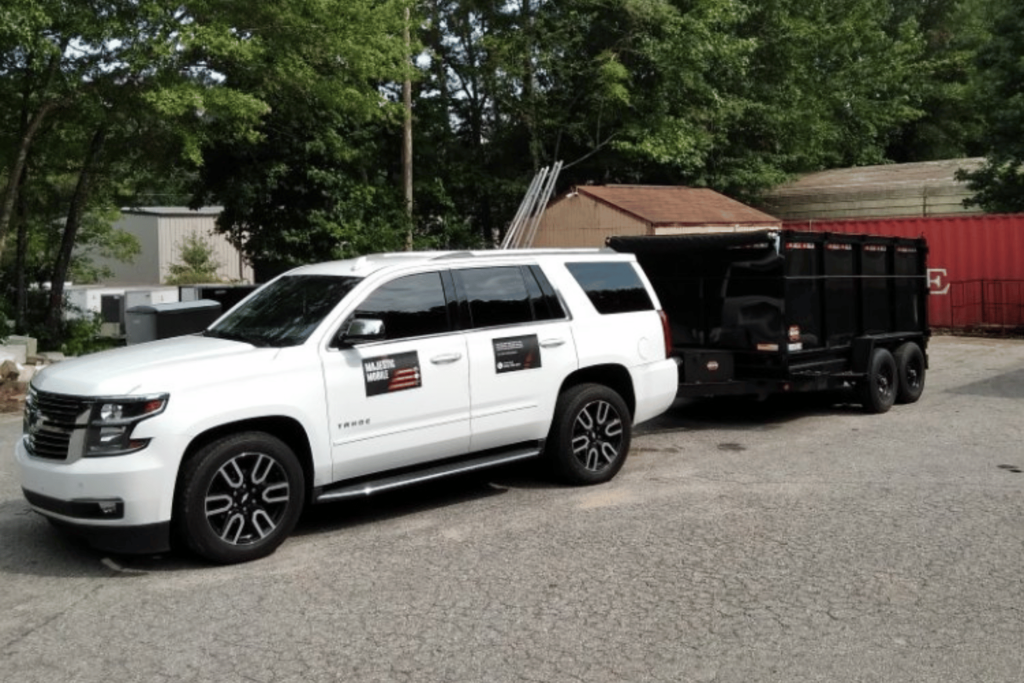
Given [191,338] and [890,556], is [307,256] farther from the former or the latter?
[890,556]

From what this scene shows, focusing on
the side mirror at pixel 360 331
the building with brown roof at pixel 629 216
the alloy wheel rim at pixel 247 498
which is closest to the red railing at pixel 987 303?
the building with brown roof at pixel 629 216

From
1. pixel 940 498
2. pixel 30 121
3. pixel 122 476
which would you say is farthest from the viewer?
pixel 30 121

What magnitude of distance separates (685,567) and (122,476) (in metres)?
3.09

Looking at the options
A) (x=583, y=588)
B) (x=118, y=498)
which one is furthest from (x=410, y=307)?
(x=583, y=588)

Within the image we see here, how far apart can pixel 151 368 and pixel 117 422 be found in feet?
1.28

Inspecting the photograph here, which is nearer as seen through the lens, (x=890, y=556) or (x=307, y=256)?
(x=890, y=556)

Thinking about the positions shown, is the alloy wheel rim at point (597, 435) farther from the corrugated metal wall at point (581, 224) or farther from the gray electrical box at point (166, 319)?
the corrugated metal wall at point (581, 224)

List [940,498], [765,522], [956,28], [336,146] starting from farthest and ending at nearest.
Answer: [956,28], [336,146], [940,498], [765,522]

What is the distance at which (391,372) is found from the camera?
6.45 metres

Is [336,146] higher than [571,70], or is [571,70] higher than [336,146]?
Answer: [571,70]

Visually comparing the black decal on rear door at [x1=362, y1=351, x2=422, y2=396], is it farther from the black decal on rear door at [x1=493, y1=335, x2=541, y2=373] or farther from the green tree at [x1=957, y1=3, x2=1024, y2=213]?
the green tree at [x1=957, y1=3, x2=1024, y2=213]

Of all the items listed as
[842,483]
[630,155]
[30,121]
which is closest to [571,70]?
[630,155]

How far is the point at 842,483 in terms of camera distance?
7.66 metres

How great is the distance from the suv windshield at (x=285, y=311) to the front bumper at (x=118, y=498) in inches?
45.6
